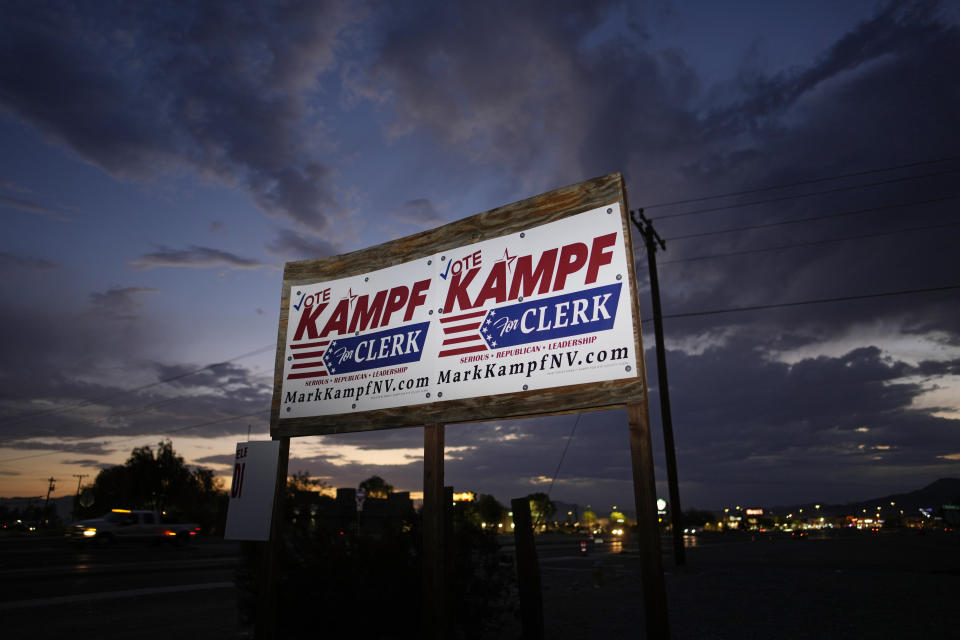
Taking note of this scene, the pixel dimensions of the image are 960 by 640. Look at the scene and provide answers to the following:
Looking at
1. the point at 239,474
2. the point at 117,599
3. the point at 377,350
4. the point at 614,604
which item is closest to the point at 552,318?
the point at 377,350

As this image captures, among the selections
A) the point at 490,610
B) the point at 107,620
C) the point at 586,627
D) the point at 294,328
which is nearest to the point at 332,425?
the point at 294,328

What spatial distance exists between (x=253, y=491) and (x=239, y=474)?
358 millimetres

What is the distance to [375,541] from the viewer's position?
7.30m

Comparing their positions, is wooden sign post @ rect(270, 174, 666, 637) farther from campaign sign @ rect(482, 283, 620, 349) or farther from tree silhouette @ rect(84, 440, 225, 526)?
tree silhouette @ rect(84, 440, 225, 526)

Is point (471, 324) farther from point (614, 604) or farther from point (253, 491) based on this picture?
point (614, 604)

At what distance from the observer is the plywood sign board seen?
555cm

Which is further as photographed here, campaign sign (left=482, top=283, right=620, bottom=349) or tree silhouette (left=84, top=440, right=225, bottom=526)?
tree silhouette (left=84, top=440, right=225, bottom=526)

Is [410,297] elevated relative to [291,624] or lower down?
elevated

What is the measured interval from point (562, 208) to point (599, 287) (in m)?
0.97

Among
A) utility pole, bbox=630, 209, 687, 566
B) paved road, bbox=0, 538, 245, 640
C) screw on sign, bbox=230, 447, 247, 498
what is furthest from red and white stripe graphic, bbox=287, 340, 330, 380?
utility pole, bbox=630, 209, 687, 566

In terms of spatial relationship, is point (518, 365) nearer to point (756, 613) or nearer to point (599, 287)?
point (599, 287)

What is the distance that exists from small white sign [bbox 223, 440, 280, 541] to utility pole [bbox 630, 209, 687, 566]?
14.2m

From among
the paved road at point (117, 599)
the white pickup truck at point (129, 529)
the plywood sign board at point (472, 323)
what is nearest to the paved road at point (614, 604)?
the paved road at point (117, 599)

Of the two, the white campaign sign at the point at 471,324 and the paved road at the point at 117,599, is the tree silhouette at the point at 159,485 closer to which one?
the paved road at the point at 117,599
